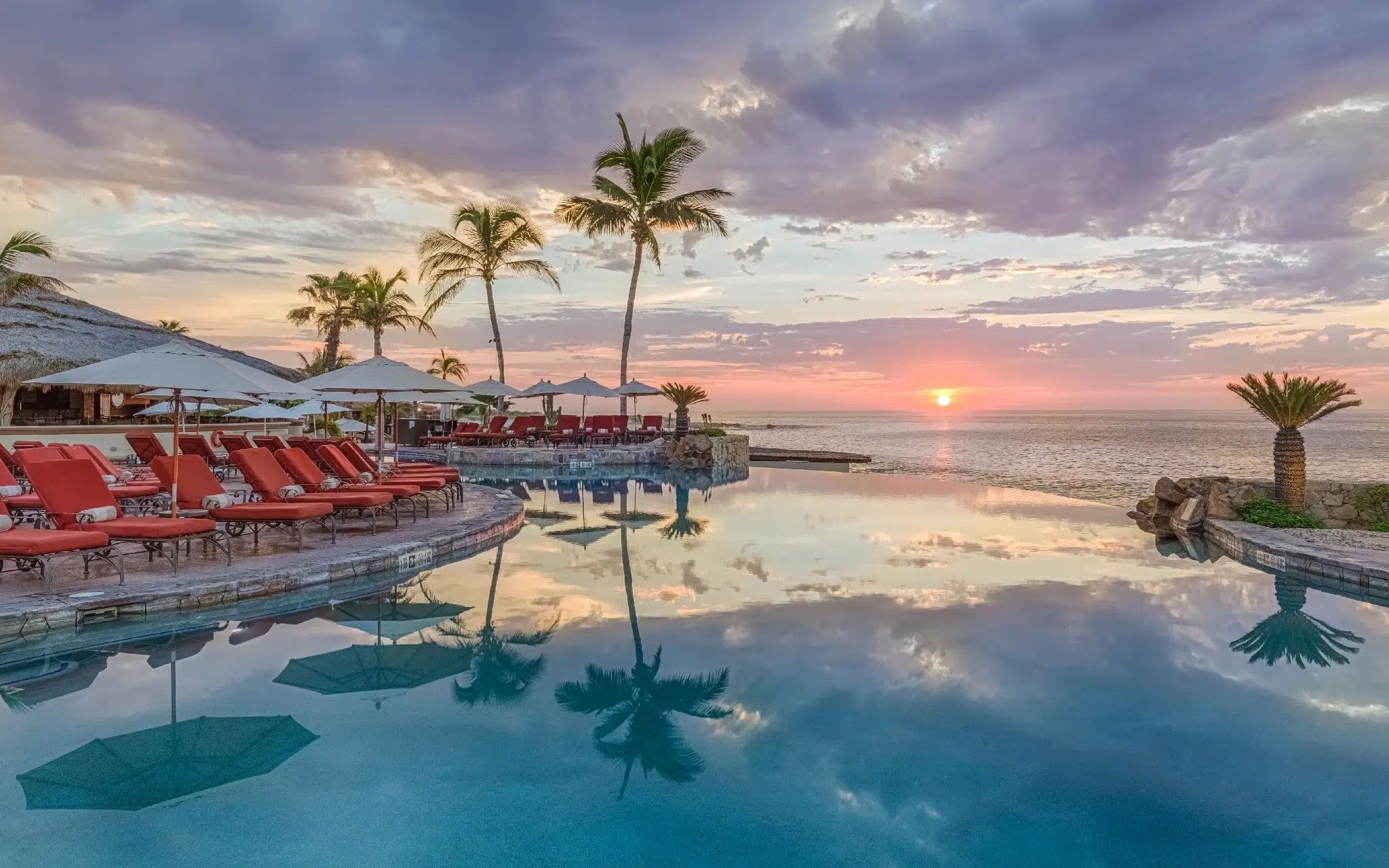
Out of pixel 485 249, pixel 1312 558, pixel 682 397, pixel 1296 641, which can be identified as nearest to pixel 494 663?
pixel 1296 641

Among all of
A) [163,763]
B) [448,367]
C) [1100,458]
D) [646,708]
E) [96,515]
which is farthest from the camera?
[448,367]

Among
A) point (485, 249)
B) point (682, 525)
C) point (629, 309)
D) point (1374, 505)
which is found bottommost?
point (682, 525)

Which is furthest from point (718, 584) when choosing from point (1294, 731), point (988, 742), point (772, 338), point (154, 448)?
point (772, 338)

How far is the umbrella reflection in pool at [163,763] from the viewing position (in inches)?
131

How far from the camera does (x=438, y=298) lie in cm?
2881

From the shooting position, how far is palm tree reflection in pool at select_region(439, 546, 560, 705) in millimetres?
4652

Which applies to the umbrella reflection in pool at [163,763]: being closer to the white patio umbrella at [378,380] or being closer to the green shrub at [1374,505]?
the white patio umbrella at [378,380]

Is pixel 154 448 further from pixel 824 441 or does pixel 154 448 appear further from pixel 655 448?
pixel 824 441

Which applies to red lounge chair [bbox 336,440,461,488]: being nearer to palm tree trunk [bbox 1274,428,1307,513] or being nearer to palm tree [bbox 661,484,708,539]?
palm tree [bbox 661,484,708,539]

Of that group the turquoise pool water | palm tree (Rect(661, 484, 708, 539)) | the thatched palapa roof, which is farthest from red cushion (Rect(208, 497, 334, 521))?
the thatched palapa roof

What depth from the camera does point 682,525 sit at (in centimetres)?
1182

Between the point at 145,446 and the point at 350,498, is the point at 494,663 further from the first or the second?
the point at 145,446

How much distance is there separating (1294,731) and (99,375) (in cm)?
1022

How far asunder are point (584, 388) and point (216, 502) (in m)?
15.5
